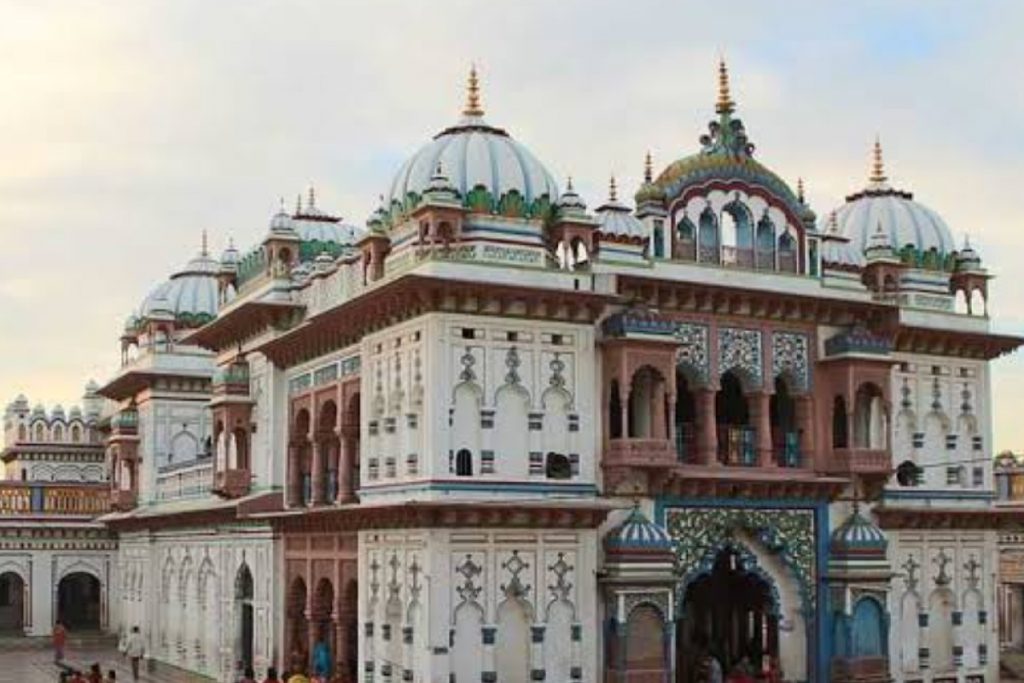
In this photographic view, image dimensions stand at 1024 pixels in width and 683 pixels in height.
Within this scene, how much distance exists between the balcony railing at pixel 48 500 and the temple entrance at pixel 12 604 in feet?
5.62

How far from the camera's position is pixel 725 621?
82.6ft

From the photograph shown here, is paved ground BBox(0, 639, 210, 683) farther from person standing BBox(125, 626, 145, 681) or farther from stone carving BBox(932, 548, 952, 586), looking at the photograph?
stone carving BBox(932, 548, 952, 586)

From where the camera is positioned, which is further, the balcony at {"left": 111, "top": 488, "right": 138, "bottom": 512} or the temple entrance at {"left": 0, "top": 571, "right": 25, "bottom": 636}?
the temple entrance at {"left": 0, "top": 571, "right": 25, "bottom": 636}

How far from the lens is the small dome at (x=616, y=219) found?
22.8 meters

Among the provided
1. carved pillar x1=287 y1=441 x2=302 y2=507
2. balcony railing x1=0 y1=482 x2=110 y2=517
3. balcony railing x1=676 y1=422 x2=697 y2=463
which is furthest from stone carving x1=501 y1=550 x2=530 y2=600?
balcony railing x1=0 y1=482 x2=110 y2=517

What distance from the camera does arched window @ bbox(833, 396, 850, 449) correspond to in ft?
75.5

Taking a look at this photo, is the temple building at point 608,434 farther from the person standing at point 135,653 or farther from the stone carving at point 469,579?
the person standing at point 135,653

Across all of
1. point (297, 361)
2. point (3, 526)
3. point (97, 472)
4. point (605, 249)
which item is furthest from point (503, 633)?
point (97, 472)

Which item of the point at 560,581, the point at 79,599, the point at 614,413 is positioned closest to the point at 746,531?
the point at 614,413

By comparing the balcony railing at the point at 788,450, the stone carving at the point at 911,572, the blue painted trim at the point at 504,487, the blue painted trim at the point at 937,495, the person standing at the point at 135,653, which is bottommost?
the person standing at the point at 135,653

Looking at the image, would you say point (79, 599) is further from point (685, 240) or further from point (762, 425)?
point (685, 240)

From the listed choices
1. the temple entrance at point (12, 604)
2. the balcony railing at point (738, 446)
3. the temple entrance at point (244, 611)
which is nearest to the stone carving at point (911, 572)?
the balcony railing at point (738, 446)

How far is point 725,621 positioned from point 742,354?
522 cm

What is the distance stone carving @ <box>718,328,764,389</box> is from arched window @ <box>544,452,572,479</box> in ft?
9.96
